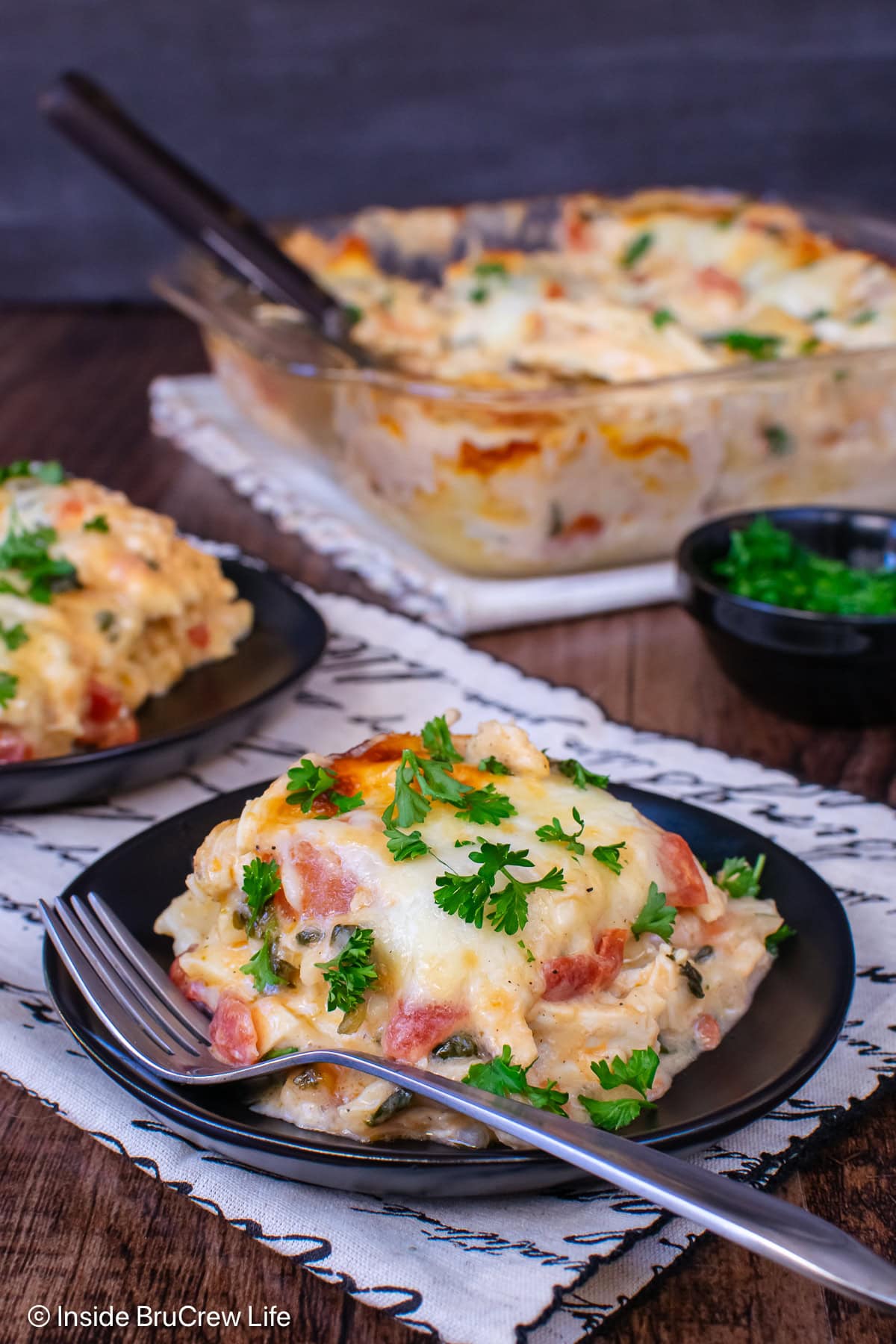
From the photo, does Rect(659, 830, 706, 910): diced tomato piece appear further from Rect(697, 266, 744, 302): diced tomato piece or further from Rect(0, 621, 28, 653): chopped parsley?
Rect(697, 266, 744, 302): diced tomato piece

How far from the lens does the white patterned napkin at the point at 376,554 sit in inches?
102

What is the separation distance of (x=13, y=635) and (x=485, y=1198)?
3.52 ft

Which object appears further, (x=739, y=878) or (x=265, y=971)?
(x=739, y=878)

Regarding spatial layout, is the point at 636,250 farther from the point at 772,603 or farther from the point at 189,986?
the point at 189,986

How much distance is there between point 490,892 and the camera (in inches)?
47.5

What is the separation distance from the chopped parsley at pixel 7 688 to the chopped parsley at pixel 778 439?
4.87 ft

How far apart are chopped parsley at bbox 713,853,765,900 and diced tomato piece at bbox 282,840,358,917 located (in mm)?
426

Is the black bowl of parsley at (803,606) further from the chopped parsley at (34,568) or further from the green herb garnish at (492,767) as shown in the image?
the chopped parsley at (34,568)

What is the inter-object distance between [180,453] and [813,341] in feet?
5.10

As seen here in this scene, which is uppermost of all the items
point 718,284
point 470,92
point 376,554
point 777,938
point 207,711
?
point 470,92

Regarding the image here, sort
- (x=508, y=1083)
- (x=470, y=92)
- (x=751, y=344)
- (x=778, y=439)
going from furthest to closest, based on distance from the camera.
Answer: (x=470, y=92) → (x=751, y=344) → (x=778, y=439) → (x=508, y=1083)

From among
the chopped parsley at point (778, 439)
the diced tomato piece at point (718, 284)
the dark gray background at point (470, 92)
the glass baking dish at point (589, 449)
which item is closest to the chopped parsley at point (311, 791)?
the glass baking dish at point (589, 449)

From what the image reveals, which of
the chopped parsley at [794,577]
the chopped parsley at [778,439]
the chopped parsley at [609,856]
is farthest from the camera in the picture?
the chopped parsley at [778,439]

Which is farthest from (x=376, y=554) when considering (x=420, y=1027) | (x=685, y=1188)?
(x=685, y=1188)
